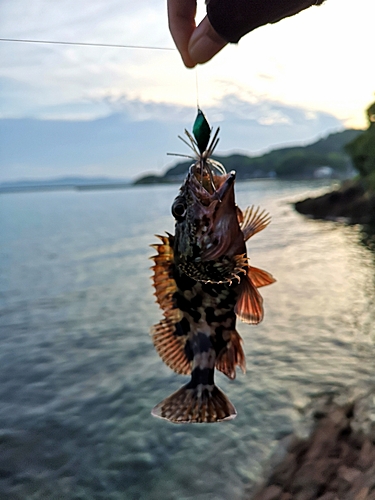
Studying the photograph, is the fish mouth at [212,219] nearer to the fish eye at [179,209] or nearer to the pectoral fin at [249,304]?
the fish eye at [179,209]

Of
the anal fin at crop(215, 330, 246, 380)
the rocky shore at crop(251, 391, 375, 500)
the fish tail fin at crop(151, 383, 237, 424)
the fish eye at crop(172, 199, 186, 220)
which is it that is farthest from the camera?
the rocky shore at crop(251, 391, 375, 500)

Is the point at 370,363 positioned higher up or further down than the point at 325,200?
further down

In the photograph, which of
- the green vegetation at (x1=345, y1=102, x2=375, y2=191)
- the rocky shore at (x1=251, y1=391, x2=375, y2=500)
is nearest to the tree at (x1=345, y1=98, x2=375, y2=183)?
the green vegetation at (x1=345, y1=102, x2=375, y2=191)

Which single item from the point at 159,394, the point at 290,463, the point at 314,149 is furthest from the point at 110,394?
the point at 314,149

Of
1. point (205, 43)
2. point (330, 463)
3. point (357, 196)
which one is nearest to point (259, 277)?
point (205, 43)

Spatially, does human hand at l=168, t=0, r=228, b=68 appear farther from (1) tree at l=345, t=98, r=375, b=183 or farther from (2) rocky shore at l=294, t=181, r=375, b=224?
(1) tree at l=345, t=98, r=375, b=183

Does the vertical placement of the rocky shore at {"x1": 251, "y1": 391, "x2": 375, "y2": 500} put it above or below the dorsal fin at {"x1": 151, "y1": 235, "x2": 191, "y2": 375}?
below

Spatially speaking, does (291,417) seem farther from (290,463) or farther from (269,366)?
(269,366)
